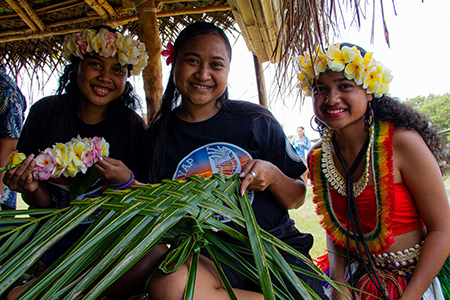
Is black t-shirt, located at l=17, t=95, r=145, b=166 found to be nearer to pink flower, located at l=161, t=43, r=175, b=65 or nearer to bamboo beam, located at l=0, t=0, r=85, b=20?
pink flower, located at l=161, t=43, r=175, b=65

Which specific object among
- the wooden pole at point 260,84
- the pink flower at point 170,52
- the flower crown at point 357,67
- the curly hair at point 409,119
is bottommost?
the curly hair at point 409,119

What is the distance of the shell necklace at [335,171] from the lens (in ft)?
5.26

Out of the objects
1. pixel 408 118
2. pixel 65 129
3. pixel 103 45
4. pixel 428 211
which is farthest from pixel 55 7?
pixel 428 211

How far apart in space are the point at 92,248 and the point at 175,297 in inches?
12.0

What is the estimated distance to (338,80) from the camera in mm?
1596

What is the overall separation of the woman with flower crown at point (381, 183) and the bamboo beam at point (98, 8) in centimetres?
171

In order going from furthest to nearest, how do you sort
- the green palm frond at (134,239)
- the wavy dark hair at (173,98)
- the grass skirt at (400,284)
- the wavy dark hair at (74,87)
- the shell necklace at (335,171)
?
1. the wavy dark hair at (74,87)
2. the wavy dark hair at (173,98)
3. the shell necklace at (335,171)
4. the grass skirt at (400,284)
5. the green palm frond at (134,239)

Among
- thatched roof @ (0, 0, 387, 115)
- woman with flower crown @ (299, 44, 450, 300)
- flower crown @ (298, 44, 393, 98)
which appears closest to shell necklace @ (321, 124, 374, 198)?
woman with flower crown @ (299, 44, 450, 300)

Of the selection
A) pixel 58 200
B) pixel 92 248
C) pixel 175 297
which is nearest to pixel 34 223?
pixel 92 248

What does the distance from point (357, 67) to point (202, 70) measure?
79 cm

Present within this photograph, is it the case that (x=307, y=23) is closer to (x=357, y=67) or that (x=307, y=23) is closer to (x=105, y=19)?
(x=357, y=67)

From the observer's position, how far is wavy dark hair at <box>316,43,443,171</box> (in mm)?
1576

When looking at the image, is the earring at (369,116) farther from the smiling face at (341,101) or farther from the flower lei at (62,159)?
the flower lei at (62,159)

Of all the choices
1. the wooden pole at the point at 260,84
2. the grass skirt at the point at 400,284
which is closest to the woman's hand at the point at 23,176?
the grass skirt at the point at 400,284
